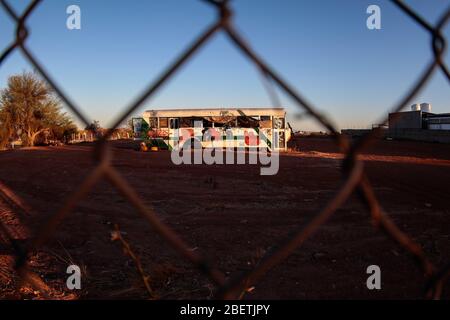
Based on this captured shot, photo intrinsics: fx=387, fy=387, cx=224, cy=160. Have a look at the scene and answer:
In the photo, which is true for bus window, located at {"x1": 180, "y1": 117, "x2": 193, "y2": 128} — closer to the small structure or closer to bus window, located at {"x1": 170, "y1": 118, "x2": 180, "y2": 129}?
bus window, located at {"x1": 170, "y1": 118, "x2": 180, "y2": 129}

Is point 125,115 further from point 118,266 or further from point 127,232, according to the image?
point 127,232

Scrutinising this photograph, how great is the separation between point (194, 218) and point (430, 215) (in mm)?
3666

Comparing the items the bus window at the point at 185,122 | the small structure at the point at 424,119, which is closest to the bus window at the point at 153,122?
the bus window at the point at 185,122

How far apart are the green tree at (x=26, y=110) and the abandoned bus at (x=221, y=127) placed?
9.76 meters

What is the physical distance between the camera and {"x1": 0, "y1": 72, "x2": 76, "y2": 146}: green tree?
2783 cm

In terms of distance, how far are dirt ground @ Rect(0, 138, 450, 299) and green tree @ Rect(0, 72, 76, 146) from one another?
69.7 feet

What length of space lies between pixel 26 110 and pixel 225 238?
92.8ft

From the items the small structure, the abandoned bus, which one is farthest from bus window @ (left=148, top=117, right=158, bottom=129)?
the small structure

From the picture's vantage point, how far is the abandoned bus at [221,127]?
21.8 metres

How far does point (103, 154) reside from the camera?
660mm

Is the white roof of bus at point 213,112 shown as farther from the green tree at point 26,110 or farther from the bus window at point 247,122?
the green tree at point 26,110

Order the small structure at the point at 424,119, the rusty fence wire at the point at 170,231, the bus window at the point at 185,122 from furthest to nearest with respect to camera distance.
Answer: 1. the small structure at the point at 424,119
2. the bus window at the point at 185,122
3. the rusty fence wire at the point at 170,231

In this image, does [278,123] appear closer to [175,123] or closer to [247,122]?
[247,122]

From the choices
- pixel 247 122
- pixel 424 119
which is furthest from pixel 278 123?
pixel 424 119
